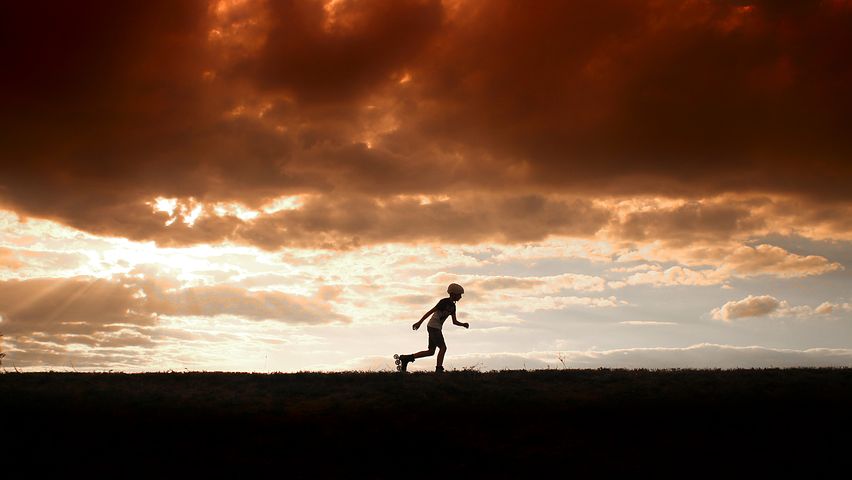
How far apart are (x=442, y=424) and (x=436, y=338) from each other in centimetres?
686

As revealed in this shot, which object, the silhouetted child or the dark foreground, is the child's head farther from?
the dark foreground

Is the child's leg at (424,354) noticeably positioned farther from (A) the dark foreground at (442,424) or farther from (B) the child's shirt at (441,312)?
(A) the dark foreground at (442,424)

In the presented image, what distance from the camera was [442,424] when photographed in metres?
17.4

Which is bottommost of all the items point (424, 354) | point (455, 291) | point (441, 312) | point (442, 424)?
point (442, 424)

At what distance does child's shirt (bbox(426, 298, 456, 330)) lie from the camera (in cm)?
2412

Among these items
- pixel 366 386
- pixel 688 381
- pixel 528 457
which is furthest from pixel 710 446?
pixel 366 386

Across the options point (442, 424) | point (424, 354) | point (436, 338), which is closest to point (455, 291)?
point (436, 338)

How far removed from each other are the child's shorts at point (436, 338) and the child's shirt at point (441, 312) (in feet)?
0.39

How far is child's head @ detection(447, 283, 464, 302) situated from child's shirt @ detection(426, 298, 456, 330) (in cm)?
23

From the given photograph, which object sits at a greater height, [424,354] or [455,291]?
[455,291]

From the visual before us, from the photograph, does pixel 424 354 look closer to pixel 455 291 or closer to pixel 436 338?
pixel 436 338

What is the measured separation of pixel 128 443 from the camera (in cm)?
1653

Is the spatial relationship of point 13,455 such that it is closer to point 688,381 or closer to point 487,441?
point 487,441

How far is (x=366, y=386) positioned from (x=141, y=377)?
8128mm
